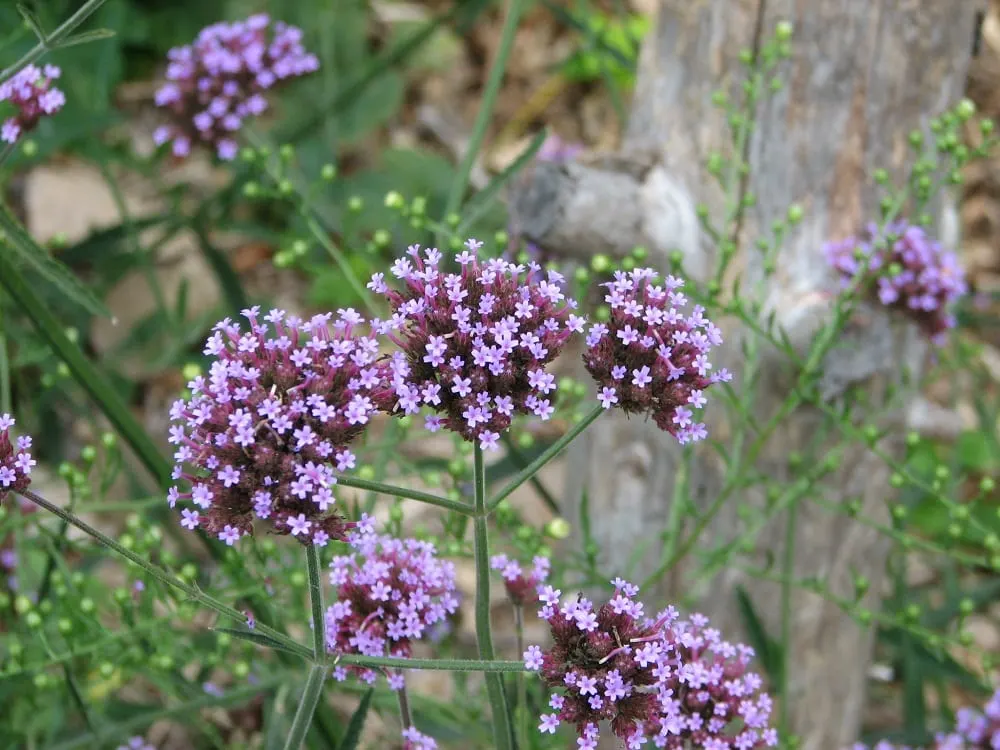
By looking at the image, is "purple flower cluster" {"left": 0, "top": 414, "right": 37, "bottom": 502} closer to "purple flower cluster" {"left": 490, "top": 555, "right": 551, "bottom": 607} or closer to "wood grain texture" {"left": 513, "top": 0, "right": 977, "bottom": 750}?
"purple flower cluster" {"left": 490, "top": 555, "right": 551, "bottom": 607}

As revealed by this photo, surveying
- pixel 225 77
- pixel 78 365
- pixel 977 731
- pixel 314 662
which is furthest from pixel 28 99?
pixel 977 731

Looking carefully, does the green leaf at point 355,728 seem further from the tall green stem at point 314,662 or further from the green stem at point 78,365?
the green stem at point 78,365

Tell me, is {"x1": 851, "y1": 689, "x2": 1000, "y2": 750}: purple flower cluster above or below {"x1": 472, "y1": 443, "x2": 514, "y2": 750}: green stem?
above

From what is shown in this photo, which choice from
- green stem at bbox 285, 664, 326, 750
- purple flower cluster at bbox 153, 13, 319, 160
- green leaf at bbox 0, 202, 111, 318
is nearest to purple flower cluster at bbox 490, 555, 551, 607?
green stem at bbox 285, 664, 326, 750

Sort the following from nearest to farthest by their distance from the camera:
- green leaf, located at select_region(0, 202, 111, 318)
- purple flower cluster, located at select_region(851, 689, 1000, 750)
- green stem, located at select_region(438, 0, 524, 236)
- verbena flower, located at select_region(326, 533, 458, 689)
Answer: verbena flower, located at select_region(326, 533, 458, 689) < green leaf, located at select_region(0, 202, 111, 318) < purple flower cluster, located at select_region(851, 689, 1000, 750) < green stem, located at select_region(438, 0, 524, 236)

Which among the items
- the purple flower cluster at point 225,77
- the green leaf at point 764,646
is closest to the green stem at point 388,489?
the green leaf at point 764,646

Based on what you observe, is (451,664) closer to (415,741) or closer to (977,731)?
(415,741)

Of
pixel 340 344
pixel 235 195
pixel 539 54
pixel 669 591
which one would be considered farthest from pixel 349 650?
pixel 539 54
